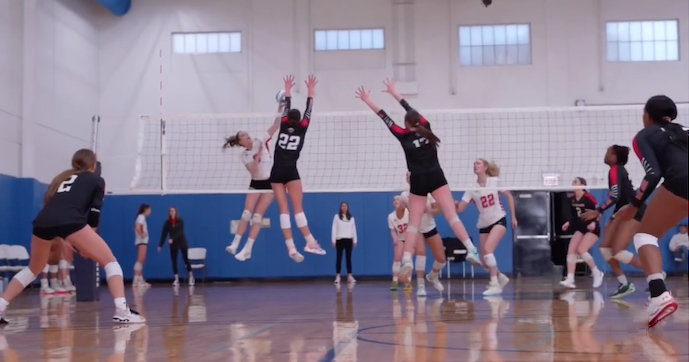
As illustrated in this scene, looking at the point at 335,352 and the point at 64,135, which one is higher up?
the point at 64,135

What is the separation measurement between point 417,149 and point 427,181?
16.1 inches

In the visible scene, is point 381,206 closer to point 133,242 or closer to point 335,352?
point 133,242

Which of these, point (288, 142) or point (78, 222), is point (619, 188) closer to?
point (288, 142)

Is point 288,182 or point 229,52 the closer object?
point 288,182

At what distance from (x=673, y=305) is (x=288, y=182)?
5.36 metres

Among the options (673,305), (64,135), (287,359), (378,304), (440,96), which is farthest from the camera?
(440,96)

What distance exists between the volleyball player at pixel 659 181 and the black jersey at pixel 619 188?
158 inches

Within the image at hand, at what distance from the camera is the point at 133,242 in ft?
68.9

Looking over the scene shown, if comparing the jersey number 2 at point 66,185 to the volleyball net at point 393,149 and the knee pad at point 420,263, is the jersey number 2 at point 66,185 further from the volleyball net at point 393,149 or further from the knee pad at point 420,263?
the volleyball net at point 393,149

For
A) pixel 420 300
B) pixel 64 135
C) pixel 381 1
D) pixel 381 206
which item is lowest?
pixel 420 300

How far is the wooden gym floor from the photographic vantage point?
489 cm

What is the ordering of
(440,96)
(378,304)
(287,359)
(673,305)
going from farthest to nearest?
(440,96) < (378,304) < (673,305) < (287,359)

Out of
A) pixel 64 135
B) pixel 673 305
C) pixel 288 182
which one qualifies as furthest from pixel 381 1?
pixel 673 305

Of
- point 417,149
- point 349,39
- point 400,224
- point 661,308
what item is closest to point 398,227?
point 400,224
